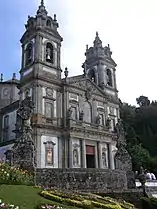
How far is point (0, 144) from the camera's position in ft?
128

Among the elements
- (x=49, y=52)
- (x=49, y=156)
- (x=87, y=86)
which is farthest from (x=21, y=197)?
(x=87, y=86)

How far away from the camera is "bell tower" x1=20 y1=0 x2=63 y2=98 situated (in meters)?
35.5

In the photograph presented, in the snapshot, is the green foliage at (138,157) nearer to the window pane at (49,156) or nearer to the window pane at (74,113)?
the window pane at (74,113)

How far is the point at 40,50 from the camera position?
119ft

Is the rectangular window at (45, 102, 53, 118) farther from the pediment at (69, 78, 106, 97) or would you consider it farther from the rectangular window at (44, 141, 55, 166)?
the pediment at (69, 78, 106, 97)

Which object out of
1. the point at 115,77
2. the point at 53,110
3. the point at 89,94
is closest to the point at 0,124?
the point at 53,110

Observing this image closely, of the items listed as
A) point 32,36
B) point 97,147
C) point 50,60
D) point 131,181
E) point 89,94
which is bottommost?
point 131,181

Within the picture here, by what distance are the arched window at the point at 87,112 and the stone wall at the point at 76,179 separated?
65.9 ft

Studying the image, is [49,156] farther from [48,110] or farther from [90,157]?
[90,157]

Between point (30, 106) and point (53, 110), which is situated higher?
point (53, 110)

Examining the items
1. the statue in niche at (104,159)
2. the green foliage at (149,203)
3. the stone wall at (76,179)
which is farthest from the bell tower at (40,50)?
the green foliage at (149,203)

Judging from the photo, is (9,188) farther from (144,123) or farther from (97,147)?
(144,123)

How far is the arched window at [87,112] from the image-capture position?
38.4m

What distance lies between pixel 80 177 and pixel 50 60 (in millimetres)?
23087
